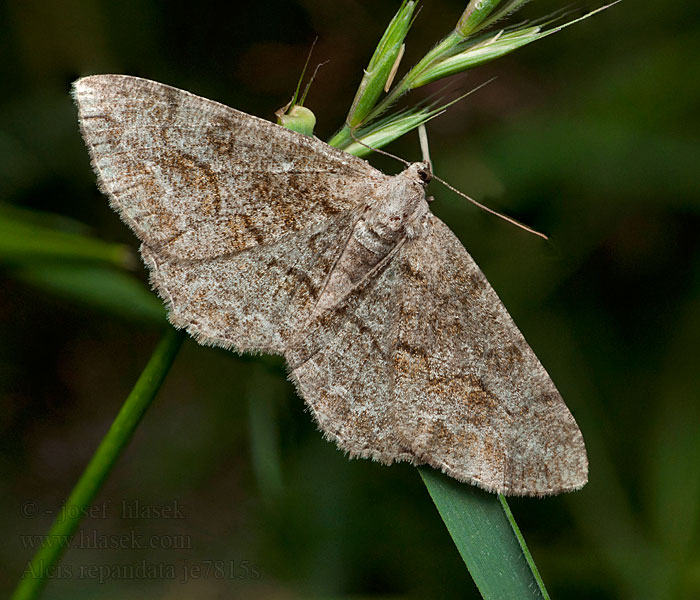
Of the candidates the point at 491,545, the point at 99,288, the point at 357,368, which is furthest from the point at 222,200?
the point at 491,545

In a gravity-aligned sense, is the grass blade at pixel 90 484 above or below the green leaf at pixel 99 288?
below

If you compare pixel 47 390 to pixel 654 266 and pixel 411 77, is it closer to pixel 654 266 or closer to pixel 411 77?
pixel 411 77

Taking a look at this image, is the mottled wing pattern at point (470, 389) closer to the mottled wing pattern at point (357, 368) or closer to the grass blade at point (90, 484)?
the mottled wing pattern at point (357, 368)

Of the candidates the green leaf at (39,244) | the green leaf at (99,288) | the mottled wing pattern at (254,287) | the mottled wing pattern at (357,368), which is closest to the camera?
the green leaf at (39,244)

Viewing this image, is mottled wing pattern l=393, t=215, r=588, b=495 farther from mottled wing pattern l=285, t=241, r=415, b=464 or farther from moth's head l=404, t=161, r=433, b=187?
moth's head l=404, t=161, r=433, b=187

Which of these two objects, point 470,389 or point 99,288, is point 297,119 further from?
point 470,389

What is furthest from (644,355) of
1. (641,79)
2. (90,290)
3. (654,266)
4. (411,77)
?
(90,290)

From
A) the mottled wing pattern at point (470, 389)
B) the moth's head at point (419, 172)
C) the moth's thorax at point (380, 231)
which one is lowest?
the mottled wing pattern at point (470, 389)

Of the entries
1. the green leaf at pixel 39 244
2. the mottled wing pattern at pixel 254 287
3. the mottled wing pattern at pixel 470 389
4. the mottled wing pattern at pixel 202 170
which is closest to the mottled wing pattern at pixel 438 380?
the mottled wing pattern at pixel 470 389

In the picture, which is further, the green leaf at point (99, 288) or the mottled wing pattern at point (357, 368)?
the mottled wing pattern at point (357, 368)
